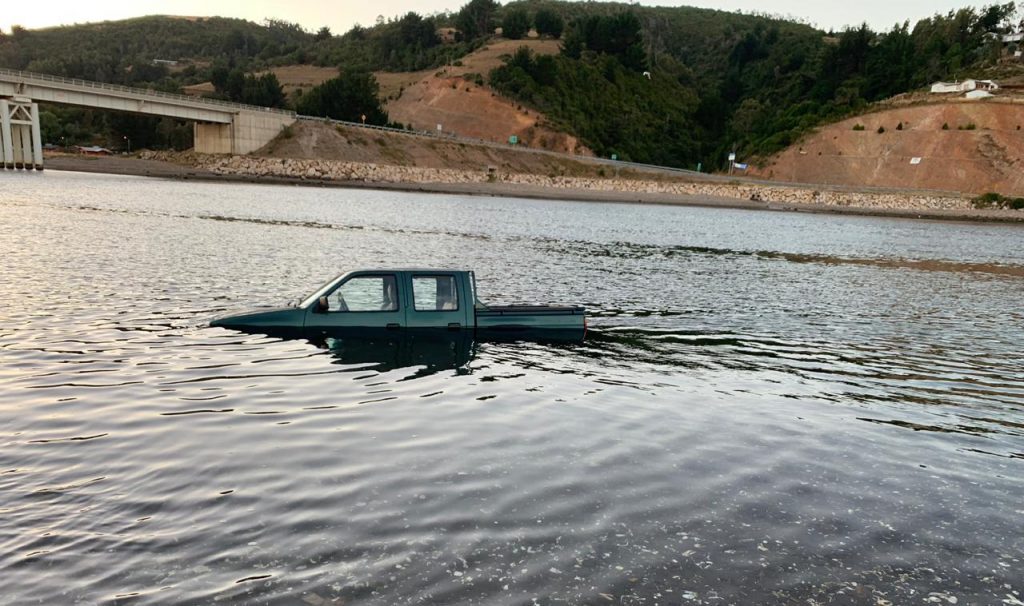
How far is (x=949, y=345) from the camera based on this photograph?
22.0 meters

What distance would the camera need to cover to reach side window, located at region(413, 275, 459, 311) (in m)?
18.0

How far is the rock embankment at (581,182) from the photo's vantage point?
10744cm

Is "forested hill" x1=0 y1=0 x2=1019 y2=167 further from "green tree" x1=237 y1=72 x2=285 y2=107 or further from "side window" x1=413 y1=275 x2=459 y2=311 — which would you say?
"side window" x1=413 y1=275 x2=459 y2=311

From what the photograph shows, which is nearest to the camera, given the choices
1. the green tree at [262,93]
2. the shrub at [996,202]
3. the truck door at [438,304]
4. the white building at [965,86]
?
the truck door at [438,304]

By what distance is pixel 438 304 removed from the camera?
18.1m

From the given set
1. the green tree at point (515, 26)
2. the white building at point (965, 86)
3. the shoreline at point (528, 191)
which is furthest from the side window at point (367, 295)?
the green tree at point (515, 26)

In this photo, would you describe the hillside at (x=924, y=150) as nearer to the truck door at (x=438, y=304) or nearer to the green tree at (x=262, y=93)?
the green tree at (x=262, y=93)

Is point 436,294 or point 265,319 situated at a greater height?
point 436,294

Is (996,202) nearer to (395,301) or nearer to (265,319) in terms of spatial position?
(395,301)

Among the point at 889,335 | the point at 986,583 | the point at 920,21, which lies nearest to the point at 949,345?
the point at 889,335

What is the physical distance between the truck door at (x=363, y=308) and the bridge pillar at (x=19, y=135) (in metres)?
94.0

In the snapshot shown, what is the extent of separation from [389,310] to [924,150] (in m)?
124

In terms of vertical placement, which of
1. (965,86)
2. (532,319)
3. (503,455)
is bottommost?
(503,455)

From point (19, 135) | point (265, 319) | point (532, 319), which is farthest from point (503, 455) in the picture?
point (19, 135)
